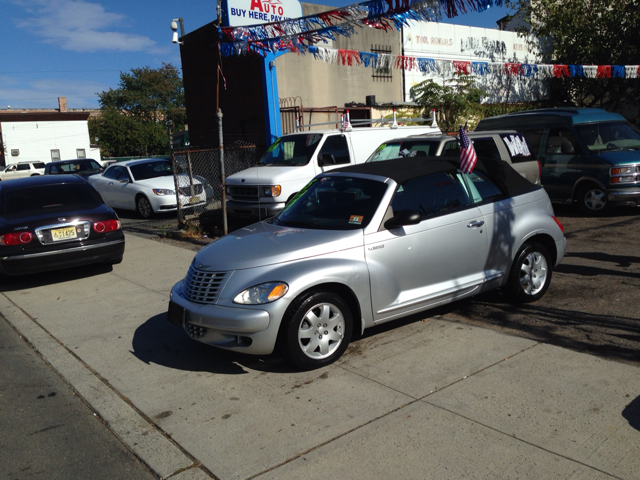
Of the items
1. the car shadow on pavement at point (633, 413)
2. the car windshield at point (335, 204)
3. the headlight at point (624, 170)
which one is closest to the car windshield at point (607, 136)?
the headlight at point (624, 170)

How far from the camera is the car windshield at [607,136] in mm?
11312

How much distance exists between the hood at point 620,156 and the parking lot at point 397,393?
473cm

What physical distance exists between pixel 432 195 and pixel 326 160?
18.5 feet

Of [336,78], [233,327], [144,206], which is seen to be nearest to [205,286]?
[233,327]

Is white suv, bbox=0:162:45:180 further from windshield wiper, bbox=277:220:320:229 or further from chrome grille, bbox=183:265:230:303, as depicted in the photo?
chrome grille, bbox=183:265:230:303

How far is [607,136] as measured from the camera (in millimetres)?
11523

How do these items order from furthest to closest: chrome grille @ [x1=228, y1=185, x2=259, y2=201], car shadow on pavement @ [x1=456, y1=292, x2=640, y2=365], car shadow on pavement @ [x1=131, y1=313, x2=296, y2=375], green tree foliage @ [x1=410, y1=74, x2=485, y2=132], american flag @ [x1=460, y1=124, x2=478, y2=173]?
green tree foliage @ [x1=410, y1=74, x2=485, y2=132] < chrome grille @ [x1=228, y1=185, x2=259, y2=201] < american flag @ [x1=460, y1=124, x2=478, y2=173] < car shadow on pavement @ [x1=131, y1=313, x2=296, y2=375] < car shadow on pavement @ [x1=456, y1=292, x2=640, y2=365]

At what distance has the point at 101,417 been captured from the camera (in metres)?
4.25

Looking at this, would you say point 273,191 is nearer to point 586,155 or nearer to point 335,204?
point 335,204

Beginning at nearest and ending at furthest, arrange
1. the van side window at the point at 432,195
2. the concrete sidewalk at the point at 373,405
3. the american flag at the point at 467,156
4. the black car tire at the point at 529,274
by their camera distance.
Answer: the concrete sidewalk at the point at 373,405, the van side window at the point at 432,195, the american flag at the point at 467,156, the black car tire at the point at 529,274

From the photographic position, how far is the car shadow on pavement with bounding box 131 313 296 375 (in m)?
4.95

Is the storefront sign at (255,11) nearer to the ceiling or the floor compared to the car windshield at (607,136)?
nearer to the ceiling

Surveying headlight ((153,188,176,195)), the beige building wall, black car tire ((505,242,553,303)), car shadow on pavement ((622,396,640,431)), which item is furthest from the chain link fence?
car shadow on pavement ((622,396,640,431))

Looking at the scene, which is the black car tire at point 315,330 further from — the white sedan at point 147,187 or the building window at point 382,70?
the building window at point 382,70
